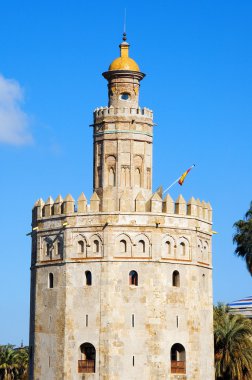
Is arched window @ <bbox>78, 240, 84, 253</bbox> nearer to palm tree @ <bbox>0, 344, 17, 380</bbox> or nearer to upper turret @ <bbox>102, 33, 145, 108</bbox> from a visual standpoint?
upper turret @ <bbox>102, 33, 145, 108</bbox>

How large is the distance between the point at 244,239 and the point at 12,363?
2914cm

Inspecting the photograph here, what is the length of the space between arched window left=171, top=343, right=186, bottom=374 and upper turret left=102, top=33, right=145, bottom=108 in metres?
14.0

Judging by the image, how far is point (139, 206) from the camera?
57.6 metres

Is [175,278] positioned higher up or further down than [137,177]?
further down

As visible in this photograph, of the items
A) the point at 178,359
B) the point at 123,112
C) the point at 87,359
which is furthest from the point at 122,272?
the point at 123,112

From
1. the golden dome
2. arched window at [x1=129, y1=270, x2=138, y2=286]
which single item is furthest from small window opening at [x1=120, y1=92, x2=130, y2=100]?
arched window at [x1=129, y1=270, x2=138, y2=286]

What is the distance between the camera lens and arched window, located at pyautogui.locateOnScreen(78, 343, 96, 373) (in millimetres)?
56188

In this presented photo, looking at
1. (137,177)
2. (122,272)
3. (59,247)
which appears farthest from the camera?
(137,177)

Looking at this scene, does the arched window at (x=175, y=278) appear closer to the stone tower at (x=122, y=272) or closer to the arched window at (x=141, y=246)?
the stone tower at (x=122, y=272)

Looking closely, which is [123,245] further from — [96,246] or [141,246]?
[96,246]

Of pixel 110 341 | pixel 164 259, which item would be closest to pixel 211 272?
pixel 164 259

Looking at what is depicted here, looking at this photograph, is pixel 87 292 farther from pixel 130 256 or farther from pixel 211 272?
pixel 211 272

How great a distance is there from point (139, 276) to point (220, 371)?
10.6 meters

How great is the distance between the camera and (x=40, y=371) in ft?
192
